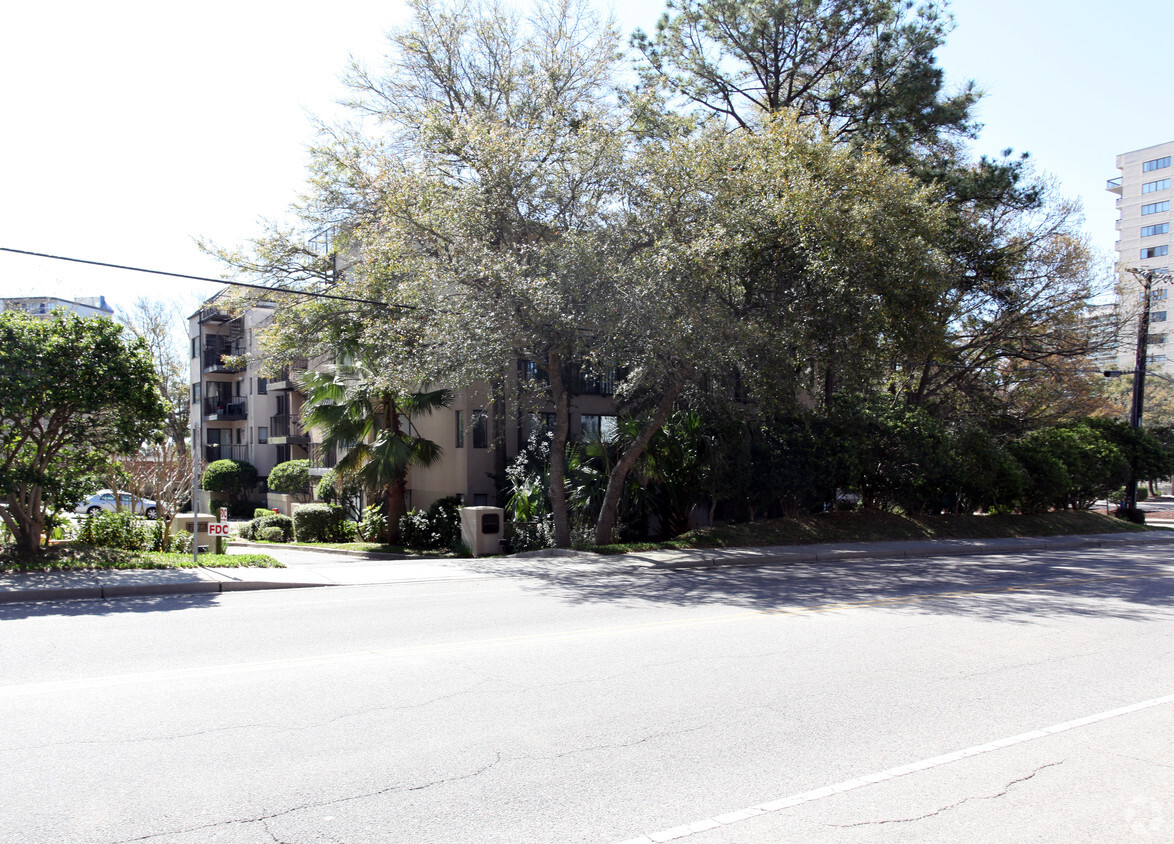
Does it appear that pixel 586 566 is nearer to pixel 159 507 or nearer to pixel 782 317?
pixel 782 317

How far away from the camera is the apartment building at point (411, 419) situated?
977 inches

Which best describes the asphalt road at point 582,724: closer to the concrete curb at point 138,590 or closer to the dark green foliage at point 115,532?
the concrete curb at point 138,590

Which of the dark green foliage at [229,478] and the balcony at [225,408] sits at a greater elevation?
the balcony at [225,408]

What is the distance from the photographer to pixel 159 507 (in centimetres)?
2884

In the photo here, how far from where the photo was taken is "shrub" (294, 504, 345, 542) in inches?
1150

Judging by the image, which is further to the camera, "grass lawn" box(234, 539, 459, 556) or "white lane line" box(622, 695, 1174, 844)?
"grass lawn" box(234, 539, 459, 556)

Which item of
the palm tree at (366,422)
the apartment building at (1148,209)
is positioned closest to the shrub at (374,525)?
the palm tree at (366,422)

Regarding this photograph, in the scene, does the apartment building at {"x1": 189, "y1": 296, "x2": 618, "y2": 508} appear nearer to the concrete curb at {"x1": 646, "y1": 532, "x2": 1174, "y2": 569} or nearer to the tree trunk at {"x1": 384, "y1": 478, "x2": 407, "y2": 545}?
the tree trunk at {"x1": 384, "y1": 478, "x2": 407, "y2": 545}

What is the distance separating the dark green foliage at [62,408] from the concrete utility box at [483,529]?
306 inches

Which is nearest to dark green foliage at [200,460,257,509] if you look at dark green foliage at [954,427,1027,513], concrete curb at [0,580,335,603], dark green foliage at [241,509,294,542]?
dark green foliage at [241,509,294,542]

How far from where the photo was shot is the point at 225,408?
166 ft

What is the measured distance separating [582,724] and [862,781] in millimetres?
1858

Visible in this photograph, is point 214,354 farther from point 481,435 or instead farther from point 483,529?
point 483,529

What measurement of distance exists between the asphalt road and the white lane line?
0.07 ft
